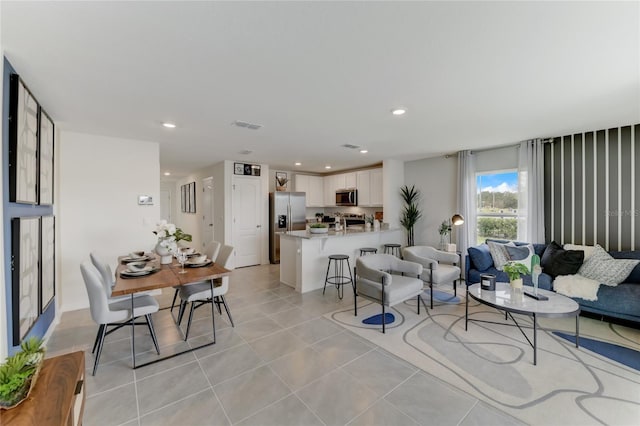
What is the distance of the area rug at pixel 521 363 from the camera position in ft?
6.23

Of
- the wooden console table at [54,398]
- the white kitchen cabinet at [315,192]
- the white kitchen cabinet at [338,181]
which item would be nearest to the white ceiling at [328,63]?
the wooden console table at [54,398]

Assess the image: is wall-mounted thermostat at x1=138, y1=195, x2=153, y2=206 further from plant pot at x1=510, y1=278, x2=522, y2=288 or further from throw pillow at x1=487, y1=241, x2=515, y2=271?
throw pillow at x1=487, y1=241, x2=515, y2=271

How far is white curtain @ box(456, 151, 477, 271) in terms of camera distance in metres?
5.12

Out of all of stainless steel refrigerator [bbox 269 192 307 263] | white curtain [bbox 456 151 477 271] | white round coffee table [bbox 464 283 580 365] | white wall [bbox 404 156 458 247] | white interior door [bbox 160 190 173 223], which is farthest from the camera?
white interior door [bbox 160 190 173 223]

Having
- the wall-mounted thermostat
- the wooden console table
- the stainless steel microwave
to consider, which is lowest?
the wooden console table

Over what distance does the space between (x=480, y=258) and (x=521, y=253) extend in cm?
63

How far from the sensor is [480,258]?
414 centimetres

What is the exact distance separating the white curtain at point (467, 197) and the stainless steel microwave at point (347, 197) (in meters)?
2.64

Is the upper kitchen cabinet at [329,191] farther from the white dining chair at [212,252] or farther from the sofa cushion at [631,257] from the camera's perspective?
the sofa cushion at [631,257]

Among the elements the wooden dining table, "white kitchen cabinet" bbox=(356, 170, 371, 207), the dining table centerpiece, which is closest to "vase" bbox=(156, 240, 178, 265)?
the dining table centerpiece

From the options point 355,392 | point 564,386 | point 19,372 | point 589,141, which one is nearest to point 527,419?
point 564,386

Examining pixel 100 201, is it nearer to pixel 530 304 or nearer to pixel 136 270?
pixel 136 270

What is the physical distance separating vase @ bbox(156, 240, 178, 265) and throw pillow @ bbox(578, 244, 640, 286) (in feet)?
17.2

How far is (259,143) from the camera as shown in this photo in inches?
177
